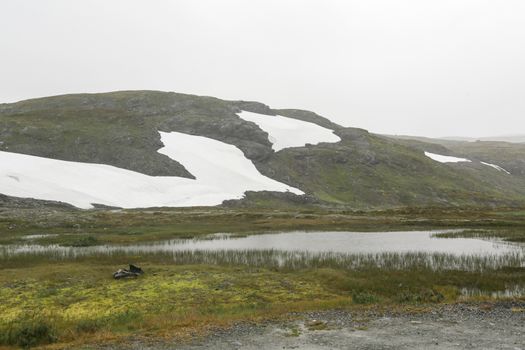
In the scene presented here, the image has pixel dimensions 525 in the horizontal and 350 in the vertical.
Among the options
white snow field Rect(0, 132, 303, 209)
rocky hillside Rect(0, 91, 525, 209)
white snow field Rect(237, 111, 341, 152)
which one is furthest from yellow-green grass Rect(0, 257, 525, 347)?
white snow field Rect(237, 111, 341, 152)

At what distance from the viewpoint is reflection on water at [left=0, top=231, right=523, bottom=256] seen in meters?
41.2

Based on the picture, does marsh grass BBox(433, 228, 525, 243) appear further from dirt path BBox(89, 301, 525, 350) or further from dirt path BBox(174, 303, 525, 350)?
dirt path BBox(174, 303, 525, 350)

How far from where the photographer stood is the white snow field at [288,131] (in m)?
140

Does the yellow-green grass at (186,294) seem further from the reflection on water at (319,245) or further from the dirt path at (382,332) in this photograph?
the reflection on water at (319,245)

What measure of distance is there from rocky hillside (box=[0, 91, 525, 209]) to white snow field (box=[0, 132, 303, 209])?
394 cm

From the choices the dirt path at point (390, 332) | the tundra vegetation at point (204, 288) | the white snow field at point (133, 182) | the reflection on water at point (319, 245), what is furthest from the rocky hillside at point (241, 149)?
the dirt path at point (390, 332)

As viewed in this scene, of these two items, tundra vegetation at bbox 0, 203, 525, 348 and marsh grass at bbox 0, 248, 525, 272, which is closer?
tundra vegetation at bbox 0, 203, 525, 348

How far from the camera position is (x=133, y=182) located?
316ft

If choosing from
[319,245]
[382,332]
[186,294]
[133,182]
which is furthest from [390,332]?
[133,182]

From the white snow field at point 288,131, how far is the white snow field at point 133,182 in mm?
24908

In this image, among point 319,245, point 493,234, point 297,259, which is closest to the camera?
point 297,259

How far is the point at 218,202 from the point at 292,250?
50871 millimetres

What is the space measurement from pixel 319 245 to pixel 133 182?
202 ft

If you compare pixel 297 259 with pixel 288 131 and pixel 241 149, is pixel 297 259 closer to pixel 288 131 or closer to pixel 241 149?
pixel 241 149
